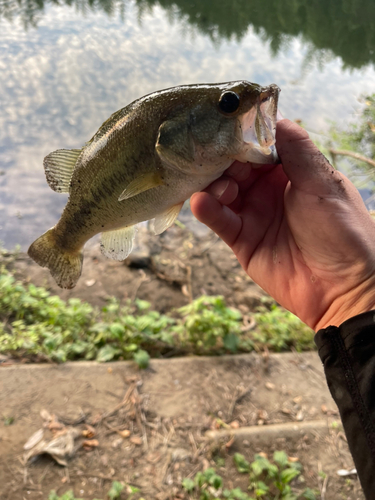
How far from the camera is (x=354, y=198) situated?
199 centimetres

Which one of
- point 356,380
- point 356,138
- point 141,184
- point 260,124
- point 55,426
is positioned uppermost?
point 260,124

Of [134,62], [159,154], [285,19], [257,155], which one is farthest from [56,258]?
[285,19]

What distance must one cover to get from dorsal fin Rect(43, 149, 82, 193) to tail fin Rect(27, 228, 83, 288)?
33 cm

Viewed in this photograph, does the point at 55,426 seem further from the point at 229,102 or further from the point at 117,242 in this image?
the point at 229,102

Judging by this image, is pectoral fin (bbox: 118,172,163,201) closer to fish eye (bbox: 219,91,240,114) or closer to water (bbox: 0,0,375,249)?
fish eye (bbox: 219,91,240,114)

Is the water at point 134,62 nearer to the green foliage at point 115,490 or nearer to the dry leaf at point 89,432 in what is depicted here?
the dry leaf at point 89,432

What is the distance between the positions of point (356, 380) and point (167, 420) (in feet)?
7.62

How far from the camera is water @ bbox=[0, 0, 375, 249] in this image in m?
7.47

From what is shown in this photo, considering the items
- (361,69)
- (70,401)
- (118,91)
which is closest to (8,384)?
(70,401)

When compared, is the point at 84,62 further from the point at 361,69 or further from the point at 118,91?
the point at 361,69

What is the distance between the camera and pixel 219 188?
204cm

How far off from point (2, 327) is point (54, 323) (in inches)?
22.4

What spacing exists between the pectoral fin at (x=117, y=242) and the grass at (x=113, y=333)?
6.37ft

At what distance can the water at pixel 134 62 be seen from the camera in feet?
24.5
